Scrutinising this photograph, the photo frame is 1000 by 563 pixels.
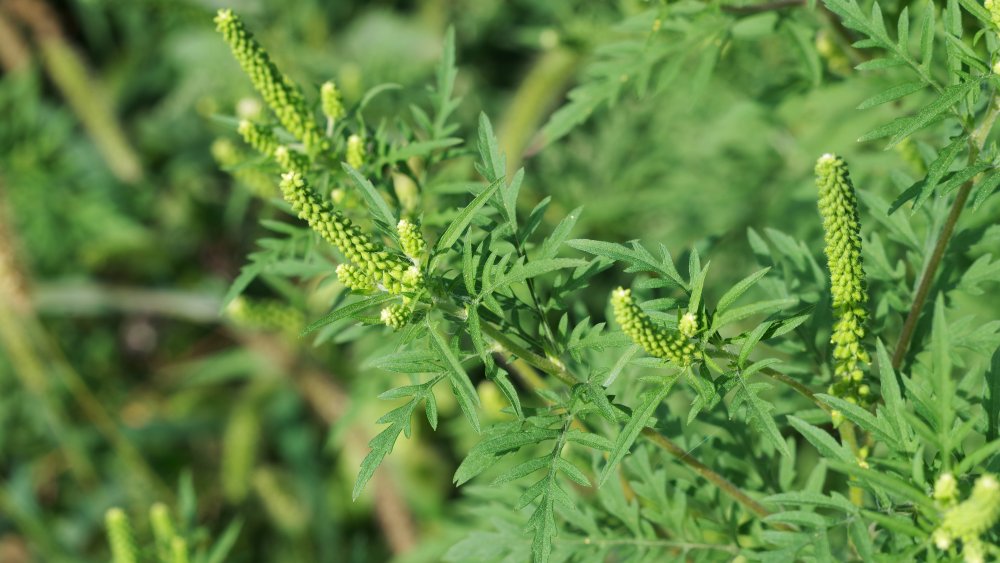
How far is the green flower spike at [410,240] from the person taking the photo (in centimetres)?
158

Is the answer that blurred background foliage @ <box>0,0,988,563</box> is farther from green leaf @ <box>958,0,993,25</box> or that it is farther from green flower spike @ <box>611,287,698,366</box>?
green flower spike @ <box>611,287,698,366</box>

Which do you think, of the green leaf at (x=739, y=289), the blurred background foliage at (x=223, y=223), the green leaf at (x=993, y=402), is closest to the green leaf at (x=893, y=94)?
the green leaf at (x=739, y=289)

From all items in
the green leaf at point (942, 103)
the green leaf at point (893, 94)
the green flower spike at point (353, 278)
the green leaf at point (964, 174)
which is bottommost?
the green leaf at point (964, 174)

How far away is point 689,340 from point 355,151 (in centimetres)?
82

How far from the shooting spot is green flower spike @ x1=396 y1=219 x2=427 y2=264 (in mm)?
1584

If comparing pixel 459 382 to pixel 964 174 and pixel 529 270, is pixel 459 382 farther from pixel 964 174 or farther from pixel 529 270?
pixel 964 174

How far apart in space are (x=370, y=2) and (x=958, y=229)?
163 inches

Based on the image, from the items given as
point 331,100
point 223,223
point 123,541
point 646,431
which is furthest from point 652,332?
point 223,223

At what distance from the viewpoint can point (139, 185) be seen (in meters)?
4.78

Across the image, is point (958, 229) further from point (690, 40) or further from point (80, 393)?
point (80, 393)

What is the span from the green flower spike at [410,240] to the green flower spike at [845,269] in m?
0.67

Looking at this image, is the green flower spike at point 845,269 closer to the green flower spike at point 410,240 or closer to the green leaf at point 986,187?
the green leaf at point 986,187

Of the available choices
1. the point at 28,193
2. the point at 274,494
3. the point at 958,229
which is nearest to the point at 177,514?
the point at 274,494

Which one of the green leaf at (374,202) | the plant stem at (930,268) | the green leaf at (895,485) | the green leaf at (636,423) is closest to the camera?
the green leaf at (895,485)
